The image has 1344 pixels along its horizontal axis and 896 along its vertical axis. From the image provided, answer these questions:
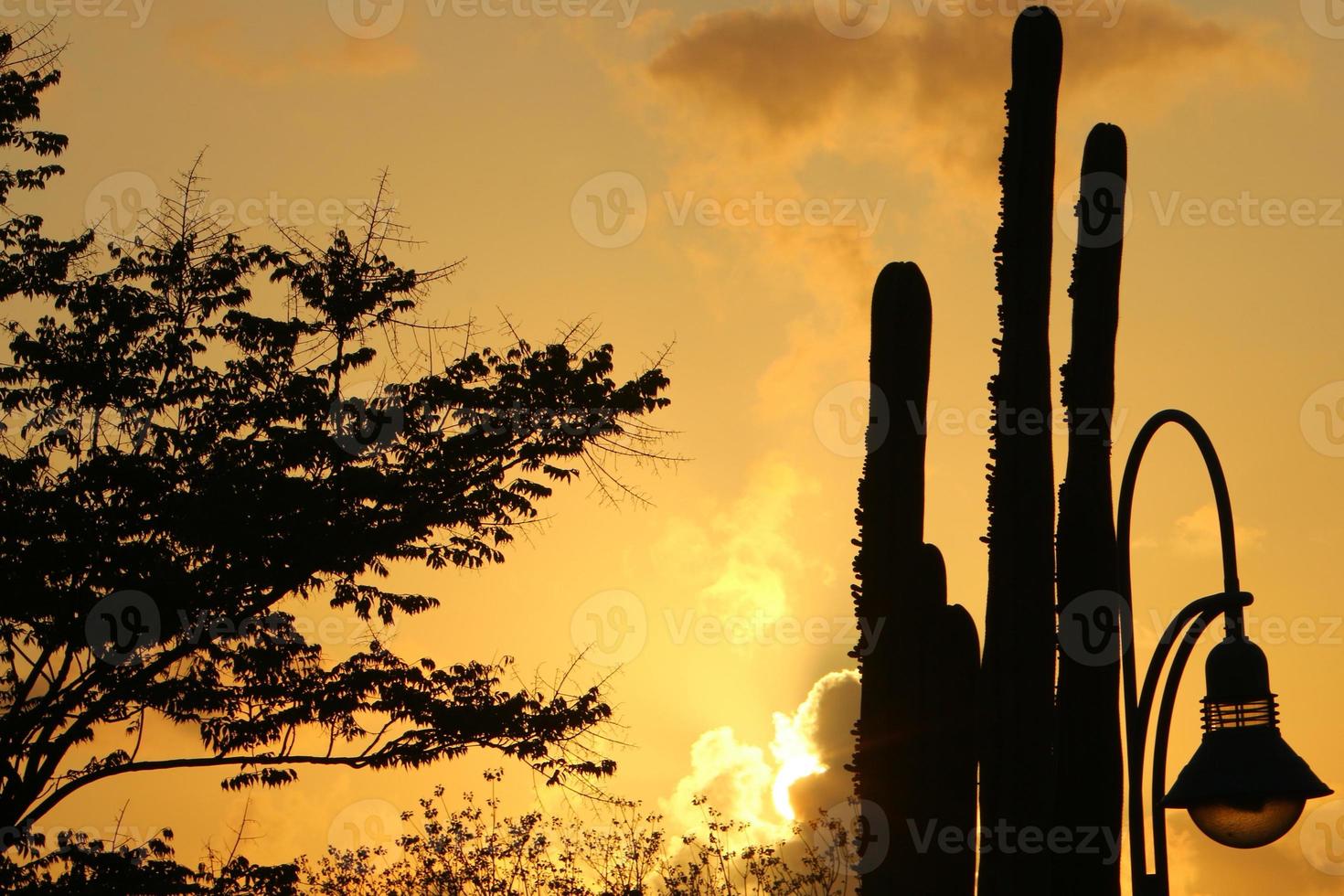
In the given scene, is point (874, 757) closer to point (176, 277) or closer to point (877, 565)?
point (877, 565)

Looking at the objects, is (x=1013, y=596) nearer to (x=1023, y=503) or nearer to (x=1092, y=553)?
(x=1023, y=503)

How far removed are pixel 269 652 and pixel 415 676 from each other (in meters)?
1.66

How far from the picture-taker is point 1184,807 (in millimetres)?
7578

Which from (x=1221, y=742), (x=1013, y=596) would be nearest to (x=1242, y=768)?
(x=1221, y=742)

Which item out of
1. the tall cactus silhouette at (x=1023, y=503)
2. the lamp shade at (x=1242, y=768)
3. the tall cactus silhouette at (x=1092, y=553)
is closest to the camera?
the lamp shade at (x=1242, y=768)

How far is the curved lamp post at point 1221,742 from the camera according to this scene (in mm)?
7426

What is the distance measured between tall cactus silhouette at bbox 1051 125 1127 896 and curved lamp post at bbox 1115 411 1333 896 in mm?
202

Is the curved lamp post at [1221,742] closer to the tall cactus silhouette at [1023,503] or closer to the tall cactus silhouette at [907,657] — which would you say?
the tall cactus silhouette at [1023,503]

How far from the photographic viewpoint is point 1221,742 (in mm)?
7594

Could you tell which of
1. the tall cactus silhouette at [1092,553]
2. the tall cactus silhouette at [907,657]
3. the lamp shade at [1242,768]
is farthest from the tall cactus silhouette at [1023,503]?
the lamp shade at [1242,768]

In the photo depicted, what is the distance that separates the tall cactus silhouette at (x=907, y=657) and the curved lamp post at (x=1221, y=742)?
0.86 metres

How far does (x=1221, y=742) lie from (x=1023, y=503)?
5.24ft

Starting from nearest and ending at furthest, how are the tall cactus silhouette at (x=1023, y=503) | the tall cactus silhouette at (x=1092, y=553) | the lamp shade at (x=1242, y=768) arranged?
the lamp shade at (x=1242, y=768)
the tall cactus silhouette at (x=1023, y=503)
the tall cactus silhouette at (x=1092, y=553)

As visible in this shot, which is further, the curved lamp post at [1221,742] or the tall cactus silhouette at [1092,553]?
Answer: the tall cactus silhouette at [1092,553]
